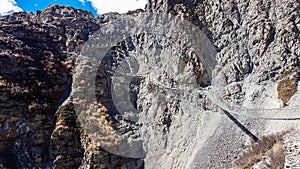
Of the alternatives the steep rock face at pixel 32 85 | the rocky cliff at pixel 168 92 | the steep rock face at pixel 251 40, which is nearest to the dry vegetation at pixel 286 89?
the rocky cliff at pixel 168 92

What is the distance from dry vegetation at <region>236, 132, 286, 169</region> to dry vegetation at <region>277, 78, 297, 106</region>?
16.4 ft

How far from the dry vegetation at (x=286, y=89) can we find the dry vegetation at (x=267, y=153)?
16.4 feet

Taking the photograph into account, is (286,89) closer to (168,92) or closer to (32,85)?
(168,92)

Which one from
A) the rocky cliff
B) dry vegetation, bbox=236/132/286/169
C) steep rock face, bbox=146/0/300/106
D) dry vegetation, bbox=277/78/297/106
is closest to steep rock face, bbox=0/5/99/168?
the rocky cliff

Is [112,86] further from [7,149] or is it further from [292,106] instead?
[292,106]

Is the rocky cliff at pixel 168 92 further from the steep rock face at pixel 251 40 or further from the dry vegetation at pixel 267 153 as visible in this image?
the dry vegetation at pixel 267 153

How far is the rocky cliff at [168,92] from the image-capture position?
24812 mm

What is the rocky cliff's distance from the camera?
24812 mm

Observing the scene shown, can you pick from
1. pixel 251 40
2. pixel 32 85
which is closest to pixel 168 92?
pixel 251 40

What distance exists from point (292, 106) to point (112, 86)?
86.5ft

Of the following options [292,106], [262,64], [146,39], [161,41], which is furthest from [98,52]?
[292,106]

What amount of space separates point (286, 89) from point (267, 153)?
31.1 feet

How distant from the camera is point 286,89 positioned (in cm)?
2423

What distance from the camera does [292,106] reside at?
21.9m
